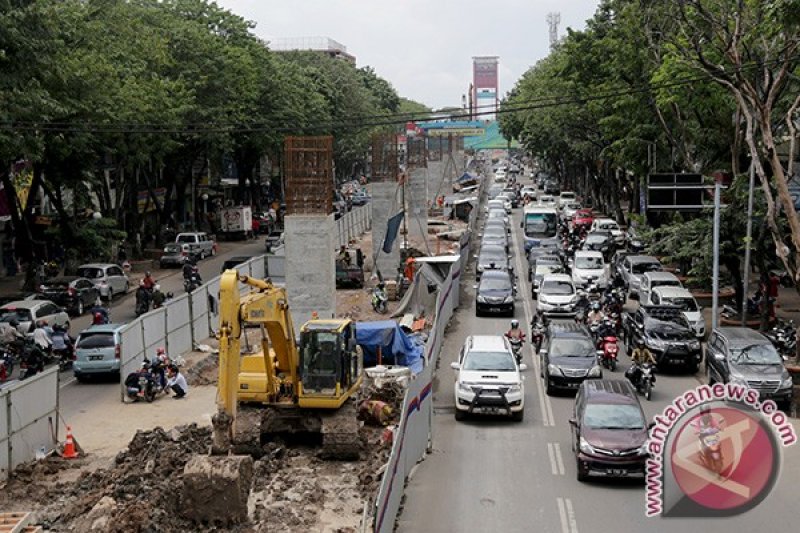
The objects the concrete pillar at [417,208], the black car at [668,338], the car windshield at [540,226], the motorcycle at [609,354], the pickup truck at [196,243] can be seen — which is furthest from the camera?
the car windshield at [540,226]

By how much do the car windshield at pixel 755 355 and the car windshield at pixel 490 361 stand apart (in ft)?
17.9

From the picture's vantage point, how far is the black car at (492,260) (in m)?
45.6

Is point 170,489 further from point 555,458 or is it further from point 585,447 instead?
point 555,458

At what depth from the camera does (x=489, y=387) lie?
23859 mm

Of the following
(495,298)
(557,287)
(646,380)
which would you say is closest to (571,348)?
(646,380)

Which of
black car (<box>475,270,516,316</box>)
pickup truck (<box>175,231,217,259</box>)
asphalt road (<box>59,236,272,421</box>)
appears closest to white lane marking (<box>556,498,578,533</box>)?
asphalt road (<box>59,236,272,421</box>)

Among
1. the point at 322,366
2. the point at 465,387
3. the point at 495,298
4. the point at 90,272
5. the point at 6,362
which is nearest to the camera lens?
the point at 322,366

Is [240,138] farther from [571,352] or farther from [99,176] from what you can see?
[571,352]

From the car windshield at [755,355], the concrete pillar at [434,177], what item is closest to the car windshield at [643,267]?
the car windshield at [755,355]

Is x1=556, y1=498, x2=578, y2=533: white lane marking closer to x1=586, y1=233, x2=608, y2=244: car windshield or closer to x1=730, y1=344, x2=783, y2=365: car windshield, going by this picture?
x1=730, y1=344, x2=783, y2=365: car windshield

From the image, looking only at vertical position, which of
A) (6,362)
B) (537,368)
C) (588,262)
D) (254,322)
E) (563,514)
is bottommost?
(537,368)

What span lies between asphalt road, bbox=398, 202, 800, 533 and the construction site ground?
1.14 m

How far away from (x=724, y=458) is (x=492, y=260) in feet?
105

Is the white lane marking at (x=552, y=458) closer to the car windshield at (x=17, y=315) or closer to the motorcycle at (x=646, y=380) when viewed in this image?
the motorcycle at (x=646, y=380)
